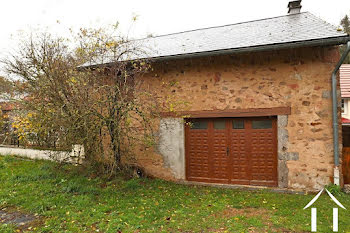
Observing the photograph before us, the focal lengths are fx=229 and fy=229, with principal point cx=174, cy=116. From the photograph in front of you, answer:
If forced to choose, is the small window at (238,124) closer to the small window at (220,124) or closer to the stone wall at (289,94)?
the small window at (220,124)

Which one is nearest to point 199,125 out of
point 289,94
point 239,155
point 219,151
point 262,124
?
point 219,151

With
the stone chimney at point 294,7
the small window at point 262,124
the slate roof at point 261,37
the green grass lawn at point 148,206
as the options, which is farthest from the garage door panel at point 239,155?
the stone chimney at point 294,7

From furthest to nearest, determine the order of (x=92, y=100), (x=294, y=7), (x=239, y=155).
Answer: (x=294, y=7) < (x=239, y=155) < (x=92, y=100)

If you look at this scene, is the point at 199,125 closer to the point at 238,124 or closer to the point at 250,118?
the point at 238,124

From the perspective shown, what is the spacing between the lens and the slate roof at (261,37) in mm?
5129

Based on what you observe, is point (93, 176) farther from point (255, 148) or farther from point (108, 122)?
point (255, 148)

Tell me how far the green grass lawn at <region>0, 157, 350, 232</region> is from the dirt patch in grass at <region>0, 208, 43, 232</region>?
7 cm

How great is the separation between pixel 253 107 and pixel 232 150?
131 centimetres

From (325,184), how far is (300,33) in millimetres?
3692

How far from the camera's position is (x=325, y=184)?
5.44 metres

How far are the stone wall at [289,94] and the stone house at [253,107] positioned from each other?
2 cm

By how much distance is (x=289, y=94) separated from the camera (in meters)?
5.69

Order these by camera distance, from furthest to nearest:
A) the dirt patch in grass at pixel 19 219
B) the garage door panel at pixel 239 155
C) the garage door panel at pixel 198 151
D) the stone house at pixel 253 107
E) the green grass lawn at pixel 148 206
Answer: the garage door panel at pixel 198 151 < the garage door panel at pixel 239 155 < the stone house at pixel 253 107 < the dirt patch in grass at pixel 19 219 < the green grass lawn at pixel 148 206

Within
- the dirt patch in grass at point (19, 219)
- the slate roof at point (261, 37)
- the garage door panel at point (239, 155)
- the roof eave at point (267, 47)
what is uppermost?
the slate roof at point (261, 37)
